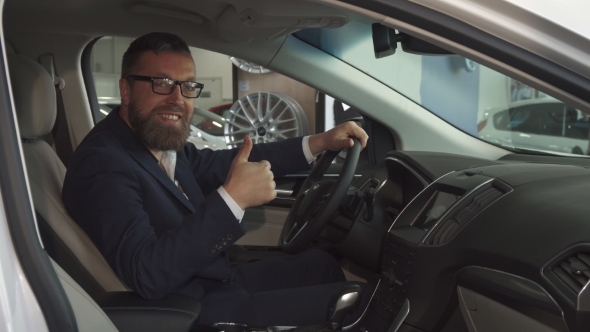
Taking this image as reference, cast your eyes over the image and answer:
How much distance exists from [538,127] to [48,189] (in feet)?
7.66

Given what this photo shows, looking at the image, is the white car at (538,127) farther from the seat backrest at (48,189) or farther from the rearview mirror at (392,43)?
the seat backrest at (48,189)

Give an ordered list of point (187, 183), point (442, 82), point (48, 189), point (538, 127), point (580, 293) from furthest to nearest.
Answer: point (538, 127) < point (442, 82) < point (187, 183) < point (48, 189) < point (580, 293)

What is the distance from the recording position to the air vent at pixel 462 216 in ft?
4.46

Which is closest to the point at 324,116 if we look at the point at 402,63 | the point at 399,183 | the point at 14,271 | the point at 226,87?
the point at 402,63

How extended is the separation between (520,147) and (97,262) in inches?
62.6

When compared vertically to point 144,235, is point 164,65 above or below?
above

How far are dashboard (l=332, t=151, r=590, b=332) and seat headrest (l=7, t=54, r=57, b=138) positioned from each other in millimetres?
1023

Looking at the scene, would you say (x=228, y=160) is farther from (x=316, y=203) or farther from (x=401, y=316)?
(x=401, y=316)

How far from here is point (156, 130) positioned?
168 centimetres

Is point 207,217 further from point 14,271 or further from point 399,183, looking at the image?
point 399,183

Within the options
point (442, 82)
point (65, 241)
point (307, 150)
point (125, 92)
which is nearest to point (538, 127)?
point (442, 82)

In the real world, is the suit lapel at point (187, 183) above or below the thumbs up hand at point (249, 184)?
below

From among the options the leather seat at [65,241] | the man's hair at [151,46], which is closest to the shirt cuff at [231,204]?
the leather seat at [65,241]

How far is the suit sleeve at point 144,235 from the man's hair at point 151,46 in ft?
1.29
